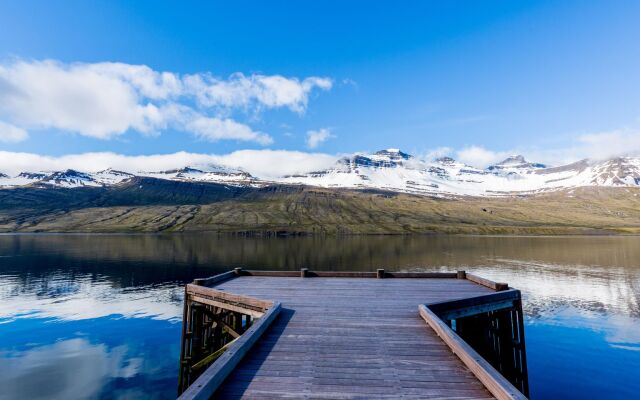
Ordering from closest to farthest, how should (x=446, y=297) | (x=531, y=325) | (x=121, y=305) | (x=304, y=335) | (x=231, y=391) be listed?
(x=231, y=391)
(x=304, y=335)
(x=446, y=297)
(x=531, y=325)
(x=121, y=305)

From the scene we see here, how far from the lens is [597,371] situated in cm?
2395

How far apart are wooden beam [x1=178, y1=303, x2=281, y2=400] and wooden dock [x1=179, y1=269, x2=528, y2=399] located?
1.1 inches

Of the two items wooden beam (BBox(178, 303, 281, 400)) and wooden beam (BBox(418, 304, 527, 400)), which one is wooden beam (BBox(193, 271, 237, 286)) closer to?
wooden beam (BBox(178, 303, 281, 400))

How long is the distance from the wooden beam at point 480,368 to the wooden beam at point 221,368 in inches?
223

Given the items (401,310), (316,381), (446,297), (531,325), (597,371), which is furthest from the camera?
(531,325)

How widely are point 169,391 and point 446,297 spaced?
15.8 meters

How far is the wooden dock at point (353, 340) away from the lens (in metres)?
8.62

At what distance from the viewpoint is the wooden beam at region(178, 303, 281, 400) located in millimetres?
7672

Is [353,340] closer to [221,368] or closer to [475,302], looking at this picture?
[221,368]

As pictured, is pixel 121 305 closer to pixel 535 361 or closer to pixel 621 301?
pixel 535 361

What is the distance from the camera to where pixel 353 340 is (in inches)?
477

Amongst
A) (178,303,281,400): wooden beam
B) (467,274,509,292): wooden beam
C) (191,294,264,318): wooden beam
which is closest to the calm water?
(191,294,264,318): wooden beam

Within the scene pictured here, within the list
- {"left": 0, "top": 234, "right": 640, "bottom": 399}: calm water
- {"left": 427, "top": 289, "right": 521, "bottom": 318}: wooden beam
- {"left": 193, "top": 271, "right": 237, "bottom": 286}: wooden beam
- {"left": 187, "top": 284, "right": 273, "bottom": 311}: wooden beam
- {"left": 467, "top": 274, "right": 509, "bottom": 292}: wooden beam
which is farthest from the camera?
{"left": 0, "top": 234, "right": 640, "bottom": 399}: calm water

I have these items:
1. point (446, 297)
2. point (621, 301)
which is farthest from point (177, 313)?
point (621, 301)
